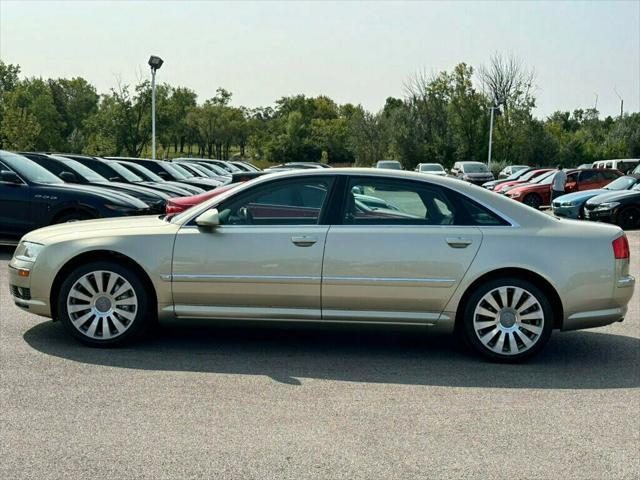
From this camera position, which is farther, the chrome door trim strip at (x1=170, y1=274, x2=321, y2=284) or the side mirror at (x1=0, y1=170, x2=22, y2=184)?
the side mirror at (x1=0, y1=170, x2=22, y2=184)

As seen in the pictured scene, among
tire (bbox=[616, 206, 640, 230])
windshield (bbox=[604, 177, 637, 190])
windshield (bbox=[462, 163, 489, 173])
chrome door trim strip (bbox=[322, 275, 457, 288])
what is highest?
windshield (bbox=[462, 163, 489, 173])

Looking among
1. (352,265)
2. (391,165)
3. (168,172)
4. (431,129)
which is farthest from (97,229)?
(431,129)

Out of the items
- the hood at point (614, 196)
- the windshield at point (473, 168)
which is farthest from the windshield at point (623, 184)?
the windshield at point (473, 168)

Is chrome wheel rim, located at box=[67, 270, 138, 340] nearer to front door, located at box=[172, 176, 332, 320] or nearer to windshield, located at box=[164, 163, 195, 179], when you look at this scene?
front door, located at box=[172, 176, 332, 320]

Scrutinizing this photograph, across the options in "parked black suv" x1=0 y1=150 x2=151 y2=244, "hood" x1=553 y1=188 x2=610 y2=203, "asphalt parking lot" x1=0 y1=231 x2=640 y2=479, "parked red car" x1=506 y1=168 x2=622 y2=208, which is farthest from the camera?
"parked red car" x1=506 y1=168 x2=622 y2=208

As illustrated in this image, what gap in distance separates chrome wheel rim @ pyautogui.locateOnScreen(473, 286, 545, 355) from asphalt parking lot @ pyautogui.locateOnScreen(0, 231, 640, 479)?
193 millimetres

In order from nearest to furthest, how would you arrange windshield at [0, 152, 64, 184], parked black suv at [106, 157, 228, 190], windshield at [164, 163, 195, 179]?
1. windshield at [0, 152, 64, 184]
2. parked black suv at [106, 157, 228, 190]
3. windshield at [164, 163, 195, 179]

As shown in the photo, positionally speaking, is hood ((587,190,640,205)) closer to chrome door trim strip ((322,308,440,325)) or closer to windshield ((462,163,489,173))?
chrome door trim strip ((322,308,440,325))

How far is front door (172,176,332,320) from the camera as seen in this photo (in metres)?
5.52

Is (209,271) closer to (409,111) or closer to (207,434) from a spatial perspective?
(207,434)

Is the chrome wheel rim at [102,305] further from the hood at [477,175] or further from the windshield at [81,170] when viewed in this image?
the hood at [477,175]

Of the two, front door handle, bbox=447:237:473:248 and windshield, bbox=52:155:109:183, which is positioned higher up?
windshield, bbox=52:155:109:183

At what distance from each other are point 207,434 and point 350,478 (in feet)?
3.16

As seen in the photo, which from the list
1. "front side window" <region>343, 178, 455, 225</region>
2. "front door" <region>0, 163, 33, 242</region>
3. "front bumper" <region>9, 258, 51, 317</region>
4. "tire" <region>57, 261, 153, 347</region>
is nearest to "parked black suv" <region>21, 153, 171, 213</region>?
"front door" <region>0, 163, 33, 242</region>
